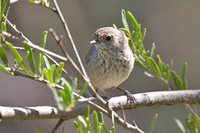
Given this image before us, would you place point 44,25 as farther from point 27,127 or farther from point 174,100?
point 174,100

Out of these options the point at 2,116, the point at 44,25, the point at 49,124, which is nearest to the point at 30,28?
the point at 44,25

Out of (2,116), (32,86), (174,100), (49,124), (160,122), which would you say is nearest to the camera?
(2,116)

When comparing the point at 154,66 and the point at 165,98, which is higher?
the point at 154,66

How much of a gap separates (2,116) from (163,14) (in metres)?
7.87

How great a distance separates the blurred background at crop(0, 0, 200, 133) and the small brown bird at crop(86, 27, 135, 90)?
4011mm

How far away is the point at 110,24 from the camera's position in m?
9.03

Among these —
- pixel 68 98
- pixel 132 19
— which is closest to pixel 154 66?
pixel 132 19

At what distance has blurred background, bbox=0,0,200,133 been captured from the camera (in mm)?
8852

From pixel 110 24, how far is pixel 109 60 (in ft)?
15.0

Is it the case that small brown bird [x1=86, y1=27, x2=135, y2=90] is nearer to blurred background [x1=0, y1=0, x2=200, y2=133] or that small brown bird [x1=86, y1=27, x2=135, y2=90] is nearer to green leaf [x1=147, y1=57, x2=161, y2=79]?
green leaf [x1=147, y1=57, x2=161, y2=79]

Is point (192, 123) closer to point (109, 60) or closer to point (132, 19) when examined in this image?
point (132, 19)

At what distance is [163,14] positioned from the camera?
9820 millimetres

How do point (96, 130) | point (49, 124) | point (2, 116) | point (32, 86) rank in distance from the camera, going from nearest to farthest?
point (96, 130)
point (2, 116)
point (49, 124)
point (32, 86)

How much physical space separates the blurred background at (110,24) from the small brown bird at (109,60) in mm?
4011
